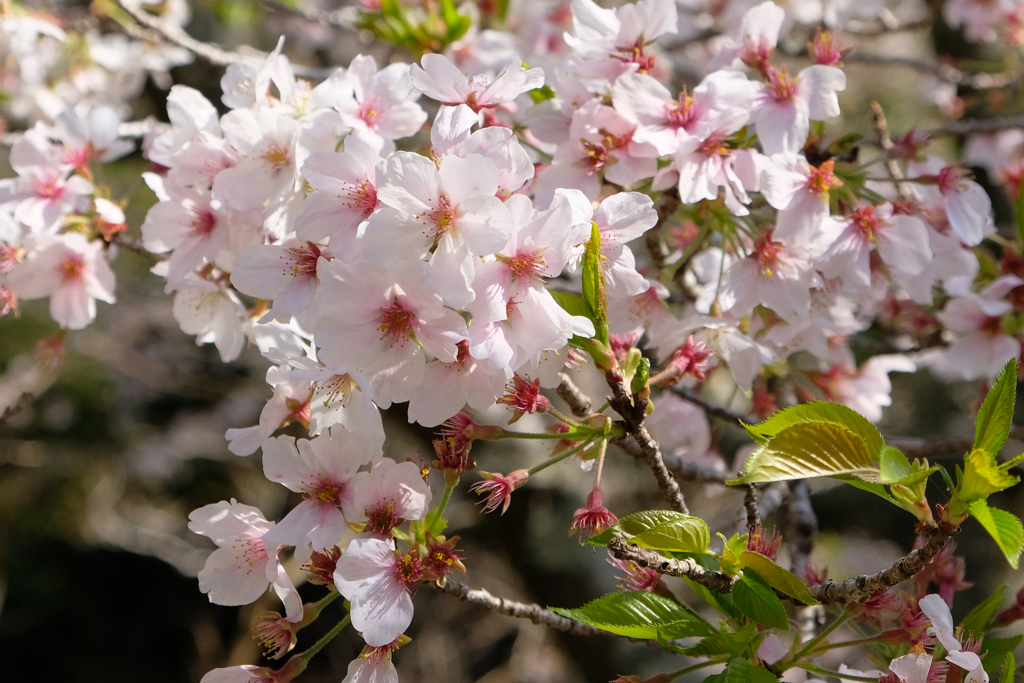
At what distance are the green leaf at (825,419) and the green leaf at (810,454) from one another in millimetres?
23

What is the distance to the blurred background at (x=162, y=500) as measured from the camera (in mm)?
3328

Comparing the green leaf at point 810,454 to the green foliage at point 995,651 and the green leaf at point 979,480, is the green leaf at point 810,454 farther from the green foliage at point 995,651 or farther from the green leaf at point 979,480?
the green foliage at point 995,651

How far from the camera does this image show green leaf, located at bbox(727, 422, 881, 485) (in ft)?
2.30

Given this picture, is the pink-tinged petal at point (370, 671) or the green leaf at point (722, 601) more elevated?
the green leaf at point (722, 601)

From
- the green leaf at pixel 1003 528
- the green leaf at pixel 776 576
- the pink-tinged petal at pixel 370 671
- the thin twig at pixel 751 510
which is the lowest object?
the pink-tinged petal at pixel 370 671

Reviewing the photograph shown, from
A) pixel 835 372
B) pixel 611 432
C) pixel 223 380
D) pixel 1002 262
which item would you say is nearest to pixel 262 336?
pixel 611 432

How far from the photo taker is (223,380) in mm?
4258

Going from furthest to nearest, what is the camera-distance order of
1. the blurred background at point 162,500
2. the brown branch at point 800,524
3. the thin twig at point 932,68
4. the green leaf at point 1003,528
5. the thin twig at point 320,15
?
the blurred background at point 162,500 < the thin twig at point 932,68 < the thin twig at point 320,15 < the brown branch at point 800,524 < the green leaf at point 1003,528

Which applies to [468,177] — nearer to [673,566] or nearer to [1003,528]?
[673,566]

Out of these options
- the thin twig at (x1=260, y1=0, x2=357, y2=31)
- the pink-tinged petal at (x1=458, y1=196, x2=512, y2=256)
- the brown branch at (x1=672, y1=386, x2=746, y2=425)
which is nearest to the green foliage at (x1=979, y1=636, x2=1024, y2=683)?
the brown branch at (x1=672, y1=386, x2=746, y2=425)

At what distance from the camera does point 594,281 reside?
745mm

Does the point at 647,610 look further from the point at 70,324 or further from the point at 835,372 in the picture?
the point at 70,324

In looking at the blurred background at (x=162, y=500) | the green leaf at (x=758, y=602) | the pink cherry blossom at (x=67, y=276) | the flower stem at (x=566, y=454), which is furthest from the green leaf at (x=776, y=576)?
the blurred background at (x=162, y=500)

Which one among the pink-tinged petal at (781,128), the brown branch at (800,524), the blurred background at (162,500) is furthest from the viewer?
the blurred background at (162,500)
